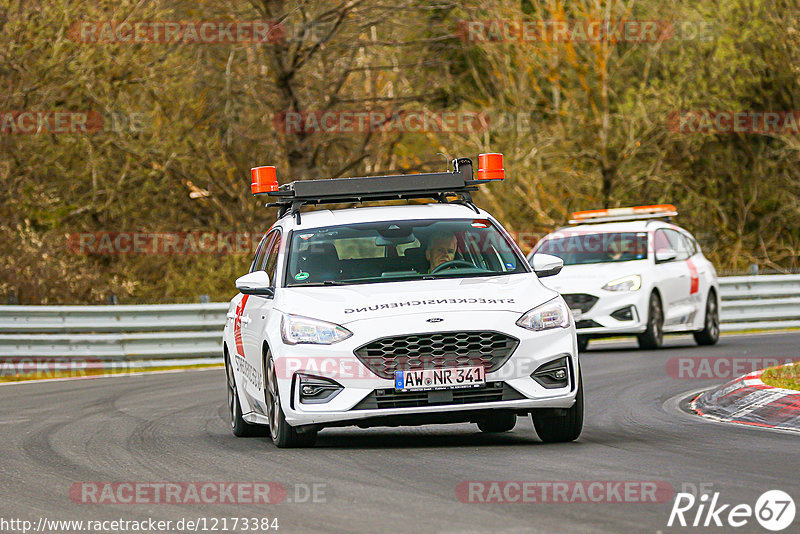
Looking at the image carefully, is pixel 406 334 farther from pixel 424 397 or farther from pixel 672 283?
pixel 672 283

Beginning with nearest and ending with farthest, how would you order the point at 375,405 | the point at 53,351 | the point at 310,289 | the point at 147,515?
the point at 147,515
the point at 375,405
the point at 310,289
the point at 53,351

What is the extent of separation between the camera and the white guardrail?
20.2 m

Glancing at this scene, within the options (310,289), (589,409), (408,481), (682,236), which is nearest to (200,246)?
(682,236)

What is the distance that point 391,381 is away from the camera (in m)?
9.33

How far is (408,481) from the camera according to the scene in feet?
26.2

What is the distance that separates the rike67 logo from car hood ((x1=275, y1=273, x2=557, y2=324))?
2656mm

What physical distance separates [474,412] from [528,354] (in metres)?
0.50

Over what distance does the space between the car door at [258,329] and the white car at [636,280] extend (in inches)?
335

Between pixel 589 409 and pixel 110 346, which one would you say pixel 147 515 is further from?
pixel 110 346
